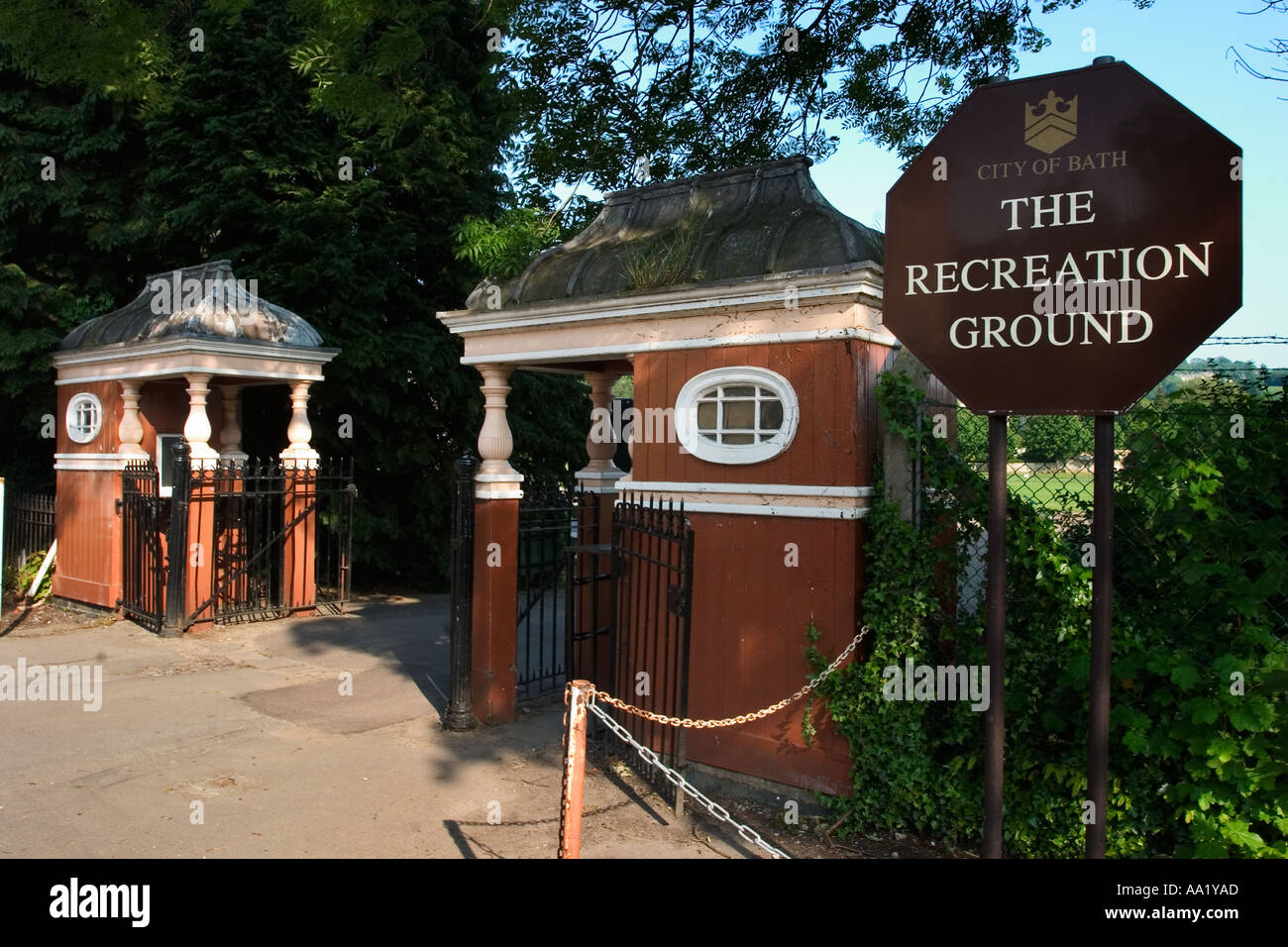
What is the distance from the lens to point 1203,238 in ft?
10.6

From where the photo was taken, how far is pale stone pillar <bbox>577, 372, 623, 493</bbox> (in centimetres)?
854

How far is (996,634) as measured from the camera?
12.1ft

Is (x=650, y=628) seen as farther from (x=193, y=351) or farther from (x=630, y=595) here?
(x=193, y=351)

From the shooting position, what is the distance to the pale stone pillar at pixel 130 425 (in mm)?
11609

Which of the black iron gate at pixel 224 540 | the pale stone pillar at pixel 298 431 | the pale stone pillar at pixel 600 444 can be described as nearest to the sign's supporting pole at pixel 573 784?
the pale stone pillar at pixel 600 444

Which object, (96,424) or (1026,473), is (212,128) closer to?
(96,424)

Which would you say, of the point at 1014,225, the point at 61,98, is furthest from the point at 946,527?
the point at 61,98

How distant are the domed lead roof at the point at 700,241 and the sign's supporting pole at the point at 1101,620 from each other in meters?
2.28

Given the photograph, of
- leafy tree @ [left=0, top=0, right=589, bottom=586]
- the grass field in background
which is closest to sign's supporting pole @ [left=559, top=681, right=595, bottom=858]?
the grass field in background

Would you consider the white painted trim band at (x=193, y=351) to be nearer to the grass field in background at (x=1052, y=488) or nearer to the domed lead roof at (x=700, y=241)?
the domed lead roof at (x=700, y=241)

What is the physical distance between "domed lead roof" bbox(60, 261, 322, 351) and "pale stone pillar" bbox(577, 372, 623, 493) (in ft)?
17.3

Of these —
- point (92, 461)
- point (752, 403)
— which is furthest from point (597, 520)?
point (92, 461)

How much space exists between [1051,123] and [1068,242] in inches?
17.9
